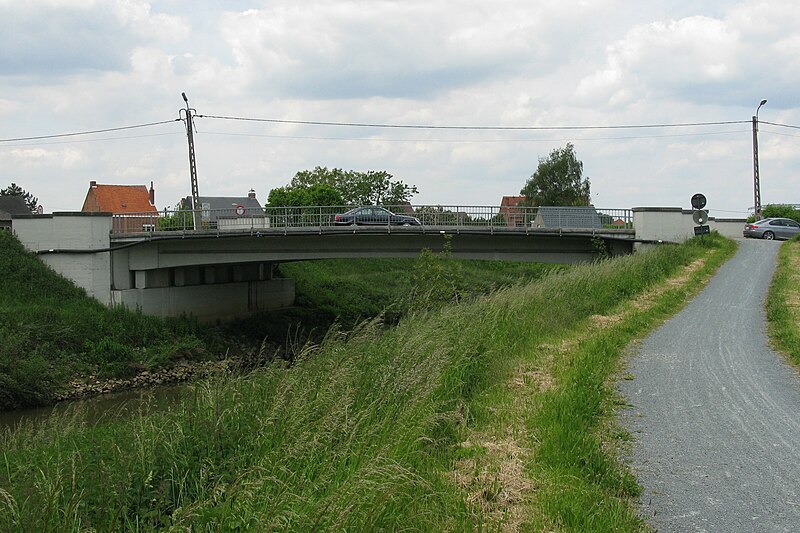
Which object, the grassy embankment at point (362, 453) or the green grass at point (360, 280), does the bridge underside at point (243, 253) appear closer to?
the green grass at point (360, 280)

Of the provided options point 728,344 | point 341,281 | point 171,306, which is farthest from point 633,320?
point 341,281

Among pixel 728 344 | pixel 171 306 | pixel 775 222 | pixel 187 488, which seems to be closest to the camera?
pixel 187 488

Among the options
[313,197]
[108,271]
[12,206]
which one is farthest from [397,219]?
[12,206]

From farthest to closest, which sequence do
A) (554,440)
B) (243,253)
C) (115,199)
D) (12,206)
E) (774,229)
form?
(115,199), (12,206), (774,229), (243,253), (554,440)

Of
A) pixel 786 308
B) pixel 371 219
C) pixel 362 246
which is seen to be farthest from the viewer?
pixel 371 219

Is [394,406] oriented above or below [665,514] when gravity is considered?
above

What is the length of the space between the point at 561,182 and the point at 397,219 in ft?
161

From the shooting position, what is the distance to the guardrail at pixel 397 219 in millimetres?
34312

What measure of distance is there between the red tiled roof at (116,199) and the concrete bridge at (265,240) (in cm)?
5195

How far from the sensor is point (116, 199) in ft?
292

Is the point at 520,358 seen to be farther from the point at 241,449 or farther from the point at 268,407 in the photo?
the point at 241,449

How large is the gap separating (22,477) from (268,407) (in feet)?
7.25

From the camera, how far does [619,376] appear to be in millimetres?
10953

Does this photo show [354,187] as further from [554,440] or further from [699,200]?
[554,440]
